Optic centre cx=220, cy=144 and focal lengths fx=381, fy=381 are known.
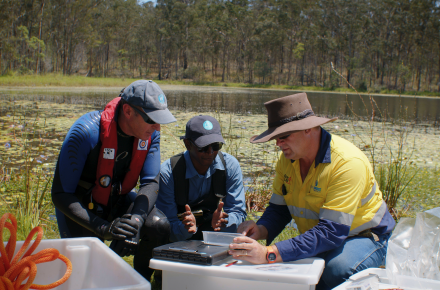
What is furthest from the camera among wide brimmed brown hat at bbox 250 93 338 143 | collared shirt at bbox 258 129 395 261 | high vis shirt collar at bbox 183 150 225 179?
high vis shirt collar at bbox 183 150 225 179

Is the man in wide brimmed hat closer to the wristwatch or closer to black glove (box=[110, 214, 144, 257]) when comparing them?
the wristwatch

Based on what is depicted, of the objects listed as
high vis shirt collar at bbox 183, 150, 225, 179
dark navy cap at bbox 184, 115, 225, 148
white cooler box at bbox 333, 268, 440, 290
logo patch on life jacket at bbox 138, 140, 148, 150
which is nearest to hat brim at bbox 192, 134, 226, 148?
dark navy cap at bbox 184, 115, 225, 148

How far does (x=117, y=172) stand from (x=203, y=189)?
56cm

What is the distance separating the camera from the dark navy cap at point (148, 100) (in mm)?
1968

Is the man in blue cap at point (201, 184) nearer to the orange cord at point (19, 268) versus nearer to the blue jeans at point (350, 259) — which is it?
the blue jeans at point (350, 259)

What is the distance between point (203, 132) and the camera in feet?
7.67

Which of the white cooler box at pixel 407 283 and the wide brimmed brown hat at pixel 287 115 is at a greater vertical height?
the wide brimmed brown hat at pixel 287 115

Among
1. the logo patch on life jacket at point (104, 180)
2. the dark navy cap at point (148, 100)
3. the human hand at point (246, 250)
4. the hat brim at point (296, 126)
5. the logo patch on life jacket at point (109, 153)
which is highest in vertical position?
the dark navy cap at point (148, 100)

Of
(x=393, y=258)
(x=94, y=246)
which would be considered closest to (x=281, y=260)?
(x=393, y=258)

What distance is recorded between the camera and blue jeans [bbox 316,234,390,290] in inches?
68.5

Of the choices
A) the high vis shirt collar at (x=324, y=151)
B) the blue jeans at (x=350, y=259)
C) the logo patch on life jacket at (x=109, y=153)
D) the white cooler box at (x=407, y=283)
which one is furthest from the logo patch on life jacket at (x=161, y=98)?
the white cooler box at (x=407, y=283)

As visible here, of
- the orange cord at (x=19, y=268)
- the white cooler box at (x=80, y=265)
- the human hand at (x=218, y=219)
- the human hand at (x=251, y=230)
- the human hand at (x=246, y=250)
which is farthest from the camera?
the human hand at (x=218, y=219)

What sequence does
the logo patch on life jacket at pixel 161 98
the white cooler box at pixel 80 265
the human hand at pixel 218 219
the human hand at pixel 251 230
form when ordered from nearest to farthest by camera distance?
1. the white cooler box at pixel 80 265
2. the human hand at pixel 251 230
3. the logo patch on life jacket at pixel 161 98
4. the human hand at pixel 218 219

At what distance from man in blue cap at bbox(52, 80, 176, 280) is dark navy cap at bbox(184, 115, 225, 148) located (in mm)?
227
